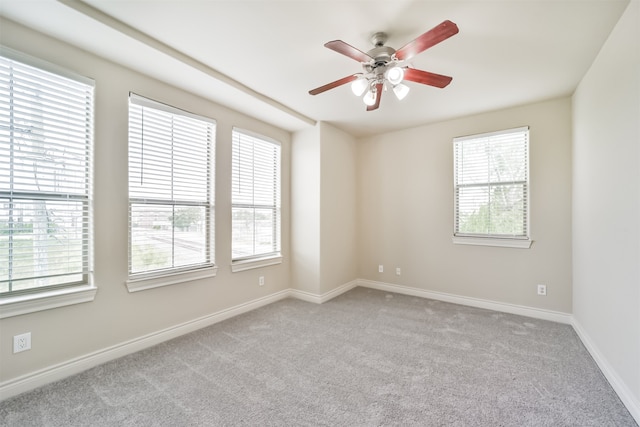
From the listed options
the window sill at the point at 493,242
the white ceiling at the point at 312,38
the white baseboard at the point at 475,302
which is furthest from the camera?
the window sill at the point at 493,242

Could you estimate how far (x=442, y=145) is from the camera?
3879 mm

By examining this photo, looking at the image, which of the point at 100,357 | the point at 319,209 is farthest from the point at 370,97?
the point at 100,357

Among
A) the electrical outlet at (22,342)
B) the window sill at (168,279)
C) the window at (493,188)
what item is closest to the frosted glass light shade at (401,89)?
the window at (493,188)

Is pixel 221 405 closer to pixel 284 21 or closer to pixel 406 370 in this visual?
pixel 406 370

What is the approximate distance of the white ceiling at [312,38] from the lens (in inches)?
69.6

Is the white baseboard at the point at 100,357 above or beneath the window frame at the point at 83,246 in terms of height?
beneath

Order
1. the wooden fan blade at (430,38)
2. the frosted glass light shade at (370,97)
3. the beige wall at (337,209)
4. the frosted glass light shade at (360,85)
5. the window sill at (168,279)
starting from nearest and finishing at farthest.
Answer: the wooden fan blade at (430,38), the frosted glass light shade at (360,85), the frosted glass light shade at (370,97), the window sill at (168,279), the beige wall at (337,209)

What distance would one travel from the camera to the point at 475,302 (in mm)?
3617

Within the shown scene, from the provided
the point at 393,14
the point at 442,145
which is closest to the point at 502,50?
the point at 393,14

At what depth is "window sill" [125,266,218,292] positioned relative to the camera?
2.43 meters

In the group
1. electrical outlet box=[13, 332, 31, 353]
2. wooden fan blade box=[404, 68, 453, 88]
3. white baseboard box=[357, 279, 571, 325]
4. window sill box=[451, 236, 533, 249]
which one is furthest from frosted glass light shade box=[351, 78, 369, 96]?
white baseboard box=[357, 279, 571, 325]

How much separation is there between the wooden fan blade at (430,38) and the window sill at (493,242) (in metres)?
2.72

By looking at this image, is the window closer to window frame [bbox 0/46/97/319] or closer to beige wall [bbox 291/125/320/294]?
beige wall [bbox 291/125/320/294]

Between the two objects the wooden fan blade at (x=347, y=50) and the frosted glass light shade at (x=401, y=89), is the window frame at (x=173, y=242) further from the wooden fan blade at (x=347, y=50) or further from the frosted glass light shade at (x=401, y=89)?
the frosted glass light shade at (x=401, y=89)
